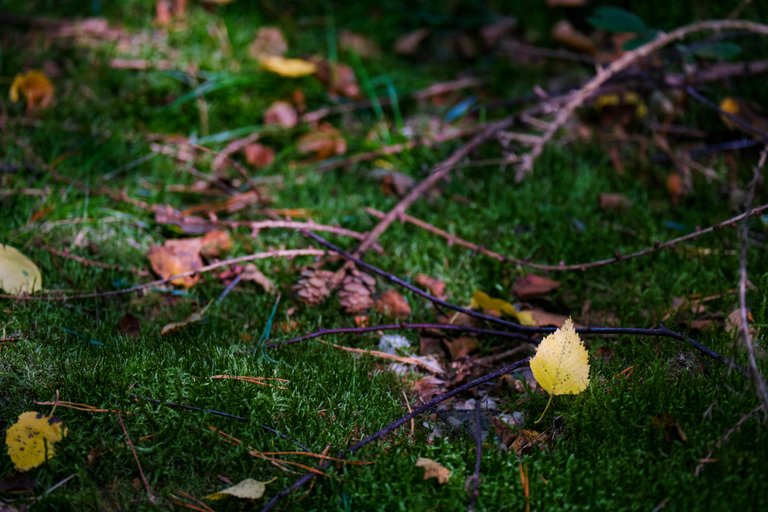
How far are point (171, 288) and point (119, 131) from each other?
1.20 m

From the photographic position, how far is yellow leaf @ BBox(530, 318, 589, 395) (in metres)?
1.81

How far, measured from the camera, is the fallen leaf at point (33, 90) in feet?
10.6

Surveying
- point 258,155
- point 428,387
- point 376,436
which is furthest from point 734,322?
point 258,155

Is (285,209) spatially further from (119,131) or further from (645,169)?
(645,169)

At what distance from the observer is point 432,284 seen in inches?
101

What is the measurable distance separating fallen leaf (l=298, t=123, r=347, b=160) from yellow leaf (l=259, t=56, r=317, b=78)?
0.39 metres

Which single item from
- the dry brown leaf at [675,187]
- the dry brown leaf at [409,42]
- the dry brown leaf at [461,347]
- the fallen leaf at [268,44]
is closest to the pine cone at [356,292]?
the dry brown leaf at [461,347]

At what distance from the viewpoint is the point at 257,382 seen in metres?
1.94

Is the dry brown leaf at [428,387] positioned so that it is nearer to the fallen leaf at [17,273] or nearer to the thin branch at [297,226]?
the thin branch at [297,226]

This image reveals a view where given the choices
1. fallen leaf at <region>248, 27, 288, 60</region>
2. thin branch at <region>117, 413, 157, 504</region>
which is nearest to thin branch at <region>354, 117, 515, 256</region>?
thin branch at <region>117, 413, 157, 504</region>

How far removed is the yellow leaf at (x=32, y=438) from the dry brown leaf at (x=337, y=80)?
8.22 ft

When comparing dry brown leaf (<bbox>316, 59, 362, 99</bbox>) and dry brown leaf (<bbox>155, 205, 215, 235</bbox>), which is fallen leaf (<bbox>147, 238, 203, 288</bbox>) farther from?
dry brown leaf (<bbox>316, 59, 362, 99</bbox>)

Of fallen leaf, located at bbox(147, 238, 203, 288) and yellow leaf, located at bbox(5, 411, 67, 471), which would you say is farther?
fallen leaf, located at bbox(147, 238, 203, 288)

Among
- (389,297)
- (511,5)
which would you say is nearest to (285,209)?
(389,297)
